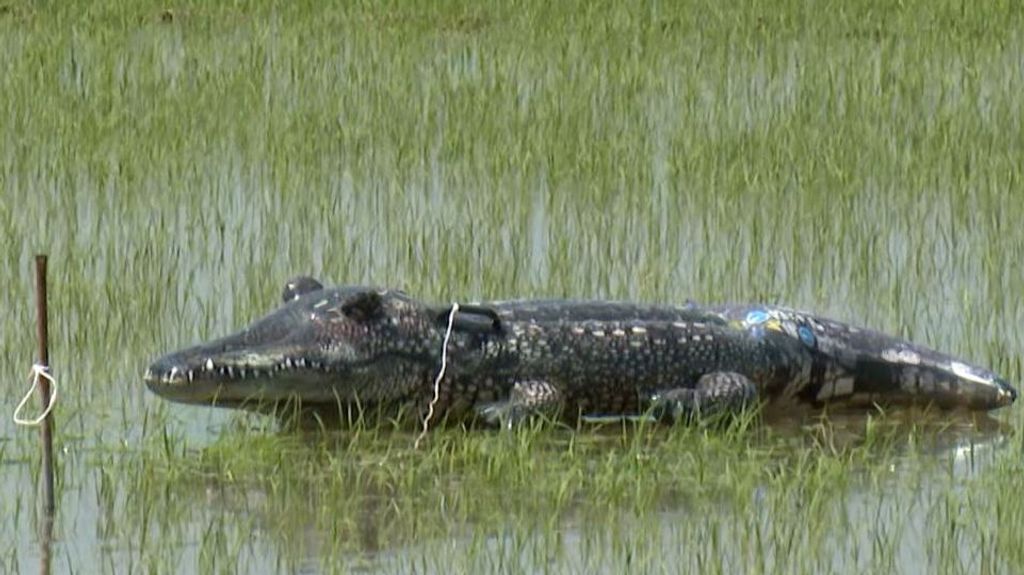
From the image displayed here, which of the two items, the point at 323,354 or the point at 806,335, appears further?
the point at 806,335

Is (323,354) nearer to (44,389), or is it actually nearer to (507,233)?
(44,389)

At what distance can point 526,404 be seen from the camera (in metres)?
6.45

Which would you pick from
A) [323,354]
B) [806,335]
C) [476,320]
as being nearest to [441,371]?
[476,320]

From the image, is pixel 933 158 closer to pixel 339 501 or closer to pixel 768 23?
pixel 768 23

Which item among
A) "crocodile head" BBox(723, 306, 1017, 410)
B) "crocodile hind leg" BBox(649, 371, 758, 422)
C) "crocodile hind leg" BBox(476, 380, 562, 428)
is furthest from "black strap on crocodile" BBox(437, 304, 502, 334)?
"crocodile head" BBox(723, 306, 1017, 410)

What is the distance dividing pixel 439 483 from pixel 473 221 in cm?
295

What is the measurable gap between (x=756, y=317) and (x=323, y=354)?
115cm

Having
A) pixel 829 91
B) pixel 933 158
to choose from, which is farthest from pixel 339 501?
pixel 829 91

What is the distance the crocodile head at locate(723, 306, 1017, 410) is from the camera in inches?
269

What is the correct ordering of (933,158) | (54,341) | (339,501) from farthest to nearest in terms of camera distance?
1. (933,158)
2. (54,341)
3. (339,501)

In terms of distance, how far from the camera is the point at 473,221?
8766 millimetres

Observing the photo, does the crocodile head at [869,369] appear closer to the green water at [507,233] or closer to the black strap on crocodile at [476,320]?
the green water at [507,233]

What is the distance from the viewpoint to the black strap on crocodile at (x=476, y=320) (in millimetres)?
6602

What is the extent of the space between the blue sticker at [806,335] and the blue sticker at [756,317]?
95 millimetres
